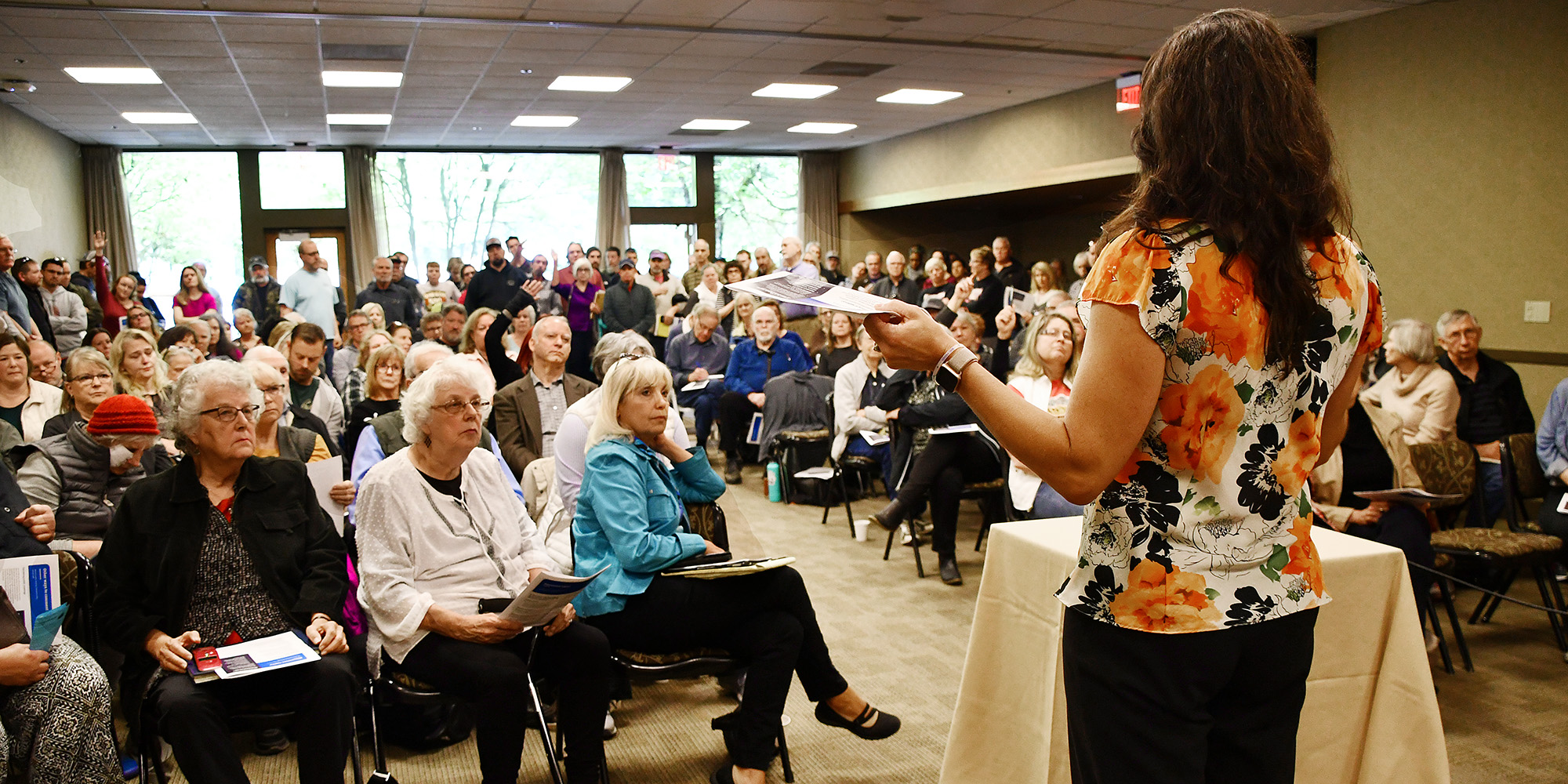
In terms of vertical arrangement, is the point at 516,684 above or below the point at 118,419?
below

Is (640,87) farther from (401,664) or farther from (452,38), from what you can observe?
(401,664)

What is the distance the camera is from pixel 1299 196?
1123 mm

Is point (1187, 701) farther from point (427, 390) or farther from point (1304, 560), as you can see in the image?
point (427, 390)

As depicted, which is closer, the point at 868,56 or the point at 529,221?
the point at 868,56

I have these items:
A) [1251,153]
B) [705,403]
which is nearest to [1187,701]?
[1251,153]

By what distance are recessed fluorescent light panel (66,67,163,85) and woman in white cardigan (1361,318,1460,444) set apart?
9.68 m

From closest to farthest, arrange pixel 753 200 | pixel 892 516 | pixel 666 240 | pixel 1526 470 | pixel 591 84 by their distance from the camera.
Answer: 1. pixel 1526 470
2. pixel 892 516
3. pixel 591 84
4. pixel 666 240
5. pixel 753 200

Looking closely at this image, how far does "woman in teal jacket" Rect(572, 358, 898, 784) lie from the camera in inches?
110

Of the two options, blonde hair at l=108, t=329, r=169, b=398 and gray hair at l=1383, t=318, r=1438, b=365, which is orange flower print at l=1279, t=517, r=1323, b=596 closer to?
gray hair at l=1383, t=318, r=1438, b=365

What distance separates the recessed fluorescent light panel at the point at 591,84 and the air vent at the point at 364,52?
170cm

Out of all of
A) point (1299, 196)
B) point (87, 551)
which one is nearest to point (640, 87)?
point (87, 551)

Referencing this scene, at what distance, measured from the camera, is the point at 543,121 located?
1281 cm

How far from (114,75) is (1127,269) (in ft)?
34.9

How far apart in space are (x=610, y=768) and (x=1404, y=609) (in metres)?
2.14
